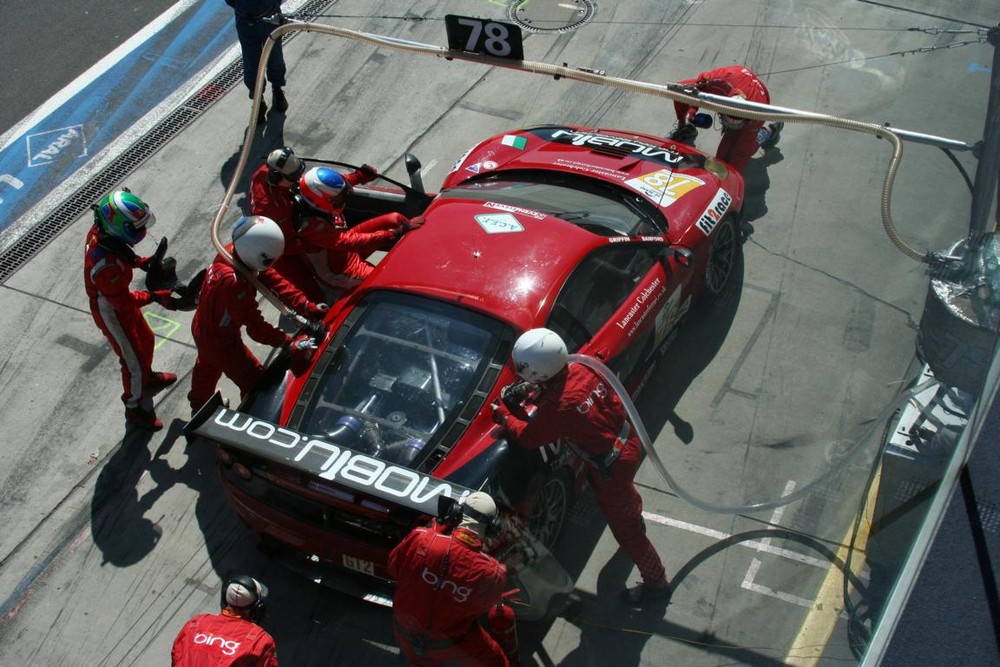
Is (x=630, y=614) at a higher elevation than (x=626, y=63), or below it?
below

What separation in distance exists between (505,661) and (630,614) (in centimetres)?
93

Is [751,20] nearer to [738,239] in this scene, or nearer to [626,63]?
[626,63]

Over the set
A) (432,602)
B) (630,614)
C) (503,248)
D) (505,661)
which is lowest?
(630,614)

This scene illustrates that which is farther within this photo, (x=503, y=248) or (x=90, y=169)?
(x=90, y=169)

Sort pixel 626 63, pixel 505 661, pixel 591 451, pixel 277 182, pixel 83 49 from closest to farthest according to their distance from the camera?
pixel 505 661 → pixel 591 451 → pixel 277 182 → pixel 626 63 → pixel 83 49

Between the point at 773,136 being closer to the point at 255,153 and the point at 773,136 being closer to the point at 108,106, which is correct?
→ the point at 255,153

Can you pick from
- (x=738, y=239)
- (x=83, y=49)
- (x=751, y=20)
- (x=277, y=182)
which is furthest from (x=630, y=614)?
(x=83, y=49)

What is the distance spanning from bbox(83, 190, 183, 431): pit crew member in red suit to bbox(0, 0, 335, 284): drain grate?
220 cm

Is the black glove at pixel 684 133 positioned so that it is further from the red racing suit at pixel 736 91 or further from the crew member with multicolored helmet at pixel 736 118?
the red racing suit at pixel 736 91

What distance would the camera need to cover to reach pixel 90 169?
355 inches

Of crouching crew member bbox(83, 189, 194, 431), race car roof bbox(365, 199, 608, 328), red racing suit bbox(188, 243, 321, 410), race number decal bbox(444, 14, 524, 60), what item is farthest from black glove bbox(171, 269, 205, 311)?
race number decal bbox(444, 14, 524, 60)

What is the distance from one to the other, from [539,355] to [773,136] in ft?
14.7

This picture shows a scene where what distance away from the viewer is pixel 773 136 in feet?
27.9

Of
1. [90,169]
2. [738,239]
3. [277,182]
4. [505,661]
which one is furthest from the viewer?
[90,169]
